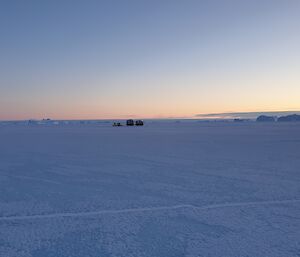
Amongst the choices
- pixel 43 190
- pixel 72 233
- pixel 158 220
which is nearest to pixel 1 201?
pixel 43 190

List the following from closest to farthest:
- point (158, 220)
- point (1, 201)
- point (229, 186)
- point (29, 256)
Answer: point (29, 256) → point (158, 220) → point (1, 201) → point (229, 186)

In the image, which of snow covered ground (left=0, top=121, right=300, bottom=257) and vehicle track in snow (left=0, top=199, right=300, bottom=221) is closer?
snow covered ground (left=0, top=121, right=300, bottom=257)

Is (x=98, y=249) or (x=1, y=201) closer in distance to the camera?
(x=98, y=249)

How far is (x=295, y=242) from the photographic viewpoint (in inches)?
99.8

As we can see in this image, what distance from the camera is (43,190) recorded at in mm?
4430

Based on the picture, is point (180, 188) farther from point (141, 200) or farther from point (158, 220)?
point (158, 220)

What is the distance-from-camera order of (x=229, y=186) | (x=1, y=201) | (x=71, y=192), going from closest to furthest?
(x=1, y=201) → (x=71, y=192) → (x=229, y=186)

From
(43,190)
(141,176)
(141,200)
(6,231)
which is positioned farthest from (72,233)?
(141,176)

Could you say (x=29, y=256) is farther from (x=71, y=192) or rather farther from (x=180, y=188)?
(x=180, y=188)

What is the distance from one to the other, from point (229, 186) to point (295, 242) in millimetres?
2083

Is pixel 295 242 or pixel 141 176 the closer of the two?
pixel 295 242

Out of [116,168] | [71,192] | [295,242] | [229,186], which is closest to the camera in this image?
[295,242]

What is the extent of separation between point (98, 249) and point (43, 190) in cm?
232

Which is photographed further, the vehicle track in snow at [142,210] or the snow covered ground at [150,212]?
the vehicle track in snow at [142,210]
